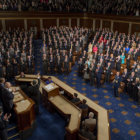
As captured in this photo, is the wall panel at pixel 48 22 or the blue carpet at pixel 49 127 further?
the wall panel at pixel 48 22

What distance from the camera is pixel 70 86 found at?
7.95 meters

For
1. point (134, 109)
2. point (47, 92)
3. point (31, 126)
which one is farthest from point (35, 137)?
point (134, 109)

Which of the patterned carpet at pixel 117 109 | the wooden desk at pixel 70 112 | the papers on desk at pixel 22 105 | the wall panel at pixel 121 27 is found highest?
the wall panel at pixel 121 27

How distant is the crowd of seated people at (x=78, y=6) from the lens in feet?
49.4

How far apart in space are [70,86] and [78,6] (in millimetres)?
13120

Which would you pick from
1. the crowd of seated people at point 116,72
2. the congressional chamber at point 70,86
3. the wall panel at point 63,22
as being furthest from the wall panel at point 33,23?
the crowd of seated people at point 116,72

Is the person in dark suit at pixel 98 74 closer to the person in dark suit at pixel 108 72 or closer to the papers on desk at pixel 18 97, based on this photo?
the person in dark suit at pixel 108 72

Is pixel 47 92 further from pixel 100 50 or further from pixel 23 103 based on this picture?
pixel 100 50

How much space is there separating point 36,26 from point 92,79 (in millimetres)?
11849

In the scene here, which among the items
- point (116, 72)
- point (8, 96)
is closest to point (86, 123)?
point (8, 96)

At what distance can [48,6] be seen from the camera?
17.3m

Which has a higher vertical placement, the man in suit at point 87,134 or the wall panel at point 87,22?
the wall panel at point 87,22

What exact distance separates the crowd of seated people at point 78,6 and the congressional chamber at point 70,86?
9 cm

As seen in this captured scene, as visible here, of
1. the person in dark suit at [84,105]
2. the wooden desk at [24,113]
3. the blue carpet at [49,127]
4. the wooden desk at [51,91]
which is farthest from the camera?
the wooden desk at [51,91]
